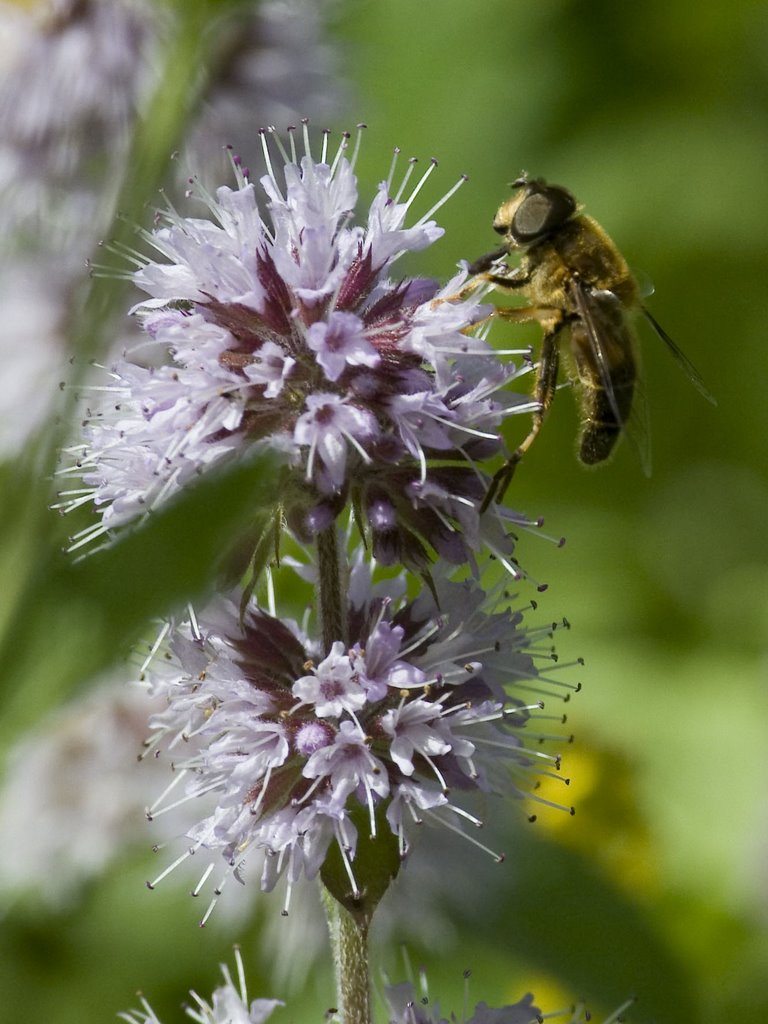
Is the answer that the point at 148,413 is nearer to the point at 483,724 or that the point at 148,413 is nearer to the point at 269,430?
the point at 269,430

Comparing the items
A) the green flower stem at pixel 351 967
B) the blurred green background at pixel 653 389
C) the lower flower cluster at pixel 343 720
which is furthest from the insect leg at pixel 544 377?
the blurred green background at pixel 653 389

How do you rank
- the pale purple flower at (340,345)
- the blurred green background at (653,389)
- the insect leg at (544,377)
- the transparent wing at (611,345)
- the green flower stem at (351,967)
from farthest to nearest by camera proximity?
the blurred green background at (653,389)
the transparent wing at (611,345)
the insect leg at (544,377)
the green flower stem at (351,967)
the pale purple flower at (340,345)

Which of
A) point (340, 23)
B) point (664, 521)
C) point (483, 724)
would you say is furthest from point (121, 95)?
point (664, 521)

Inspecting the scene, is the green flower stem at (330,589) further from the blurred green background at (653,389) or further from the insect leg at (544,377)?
the blurred green background at (653,389)

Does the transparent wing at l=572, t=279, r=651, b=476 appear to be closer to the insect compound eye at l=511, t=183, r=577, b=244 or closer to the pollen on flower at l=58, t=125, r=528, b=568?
the insect compound eye at l=511, t=183, r=577, b=244

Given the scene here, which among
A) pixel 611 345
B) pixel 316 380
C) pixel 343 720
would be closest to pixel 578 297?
pixel 611 345

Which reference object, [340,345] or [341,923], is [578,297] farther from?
[341,923]
